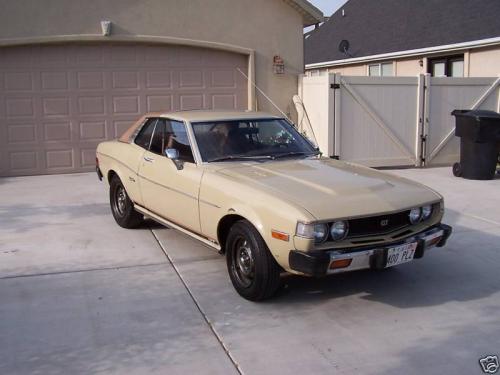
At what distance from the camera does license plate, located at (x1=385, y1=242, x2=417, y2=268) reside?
4.56m

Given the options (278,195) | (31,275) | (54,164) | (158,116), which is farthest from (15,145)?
(278,195)

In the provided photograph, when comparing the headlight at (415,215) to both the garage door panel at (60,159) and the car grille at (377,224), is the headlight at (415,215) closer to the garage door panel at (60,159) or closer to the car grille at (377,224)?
the car grille at (377,224)

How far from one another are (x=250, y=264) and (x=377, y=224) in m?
1.09

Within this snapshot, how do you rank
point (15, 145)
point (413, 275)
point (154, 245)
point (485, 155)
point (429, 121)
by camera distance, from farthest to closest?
point (429, 121) → point (15, 145) → point (485, 155) → point (154, 245) → point (413, 275)

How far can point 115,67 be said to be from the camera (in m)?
11.9

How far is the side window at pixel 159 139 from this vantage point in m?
6.48

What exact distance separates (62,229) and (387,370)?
16.2ft

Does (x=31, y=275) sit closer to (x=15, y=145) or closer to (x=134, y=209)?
(x=134, y=209)

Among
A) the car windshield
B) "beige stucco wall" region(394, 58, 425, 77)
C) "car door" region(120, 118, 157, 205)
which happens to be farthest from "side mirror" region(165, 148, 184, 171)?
"beige stucco wall" region(394, 58, 425, 77)

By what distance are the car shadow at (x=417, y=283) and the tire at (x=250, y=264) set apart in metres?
0.23

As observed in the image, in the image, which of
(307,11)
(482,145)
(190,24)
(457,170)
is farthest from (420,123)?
(190,24)

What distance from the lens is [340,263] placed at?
4.41 m

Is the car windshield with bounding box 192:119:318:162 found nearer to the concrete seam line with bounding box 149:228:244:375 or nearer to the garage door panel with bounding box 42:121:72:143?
the concrete seam line with bounding box 149:228:244:375

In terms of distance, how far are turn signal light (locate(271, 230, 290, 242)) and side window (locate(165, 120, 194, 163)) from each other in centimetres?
158
